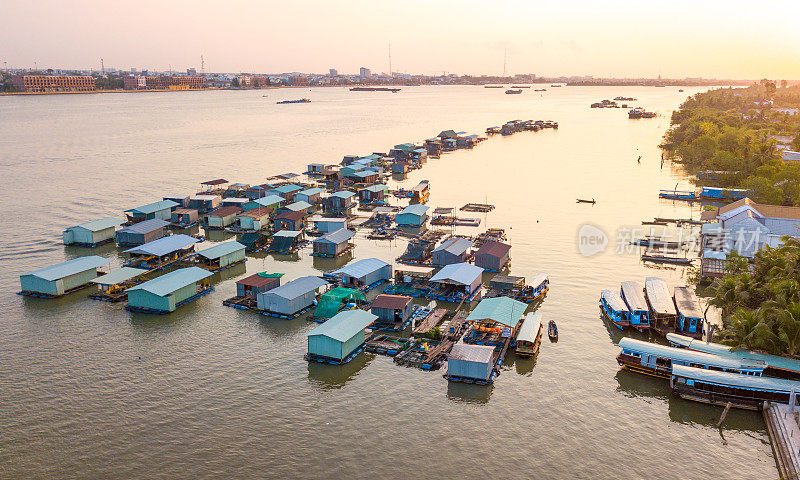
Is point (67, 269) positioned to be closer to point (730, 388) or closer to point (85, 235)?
point (85, 235)

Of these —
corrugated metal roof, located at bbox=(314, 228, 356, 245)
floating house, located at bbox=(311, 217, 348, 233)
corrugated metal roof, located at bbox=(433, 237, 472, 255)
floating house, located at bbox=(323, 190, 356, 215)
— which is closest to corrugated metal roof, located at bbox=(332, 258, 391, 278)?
corrugated metal roof, located at bbox=(433, 237, 472, 255)

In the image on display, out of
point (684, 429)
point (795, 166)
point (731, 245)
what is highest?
point (795, 166)

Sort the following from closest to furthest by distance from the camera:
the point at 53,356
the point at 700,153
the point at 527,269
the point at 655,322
Result: the point at 53,356 → the point at 655,322 → the point at 527,269 → the point at 700,153

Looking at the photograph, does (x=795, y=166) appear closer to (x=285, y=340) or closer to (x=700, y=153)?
(x=700, y=153)

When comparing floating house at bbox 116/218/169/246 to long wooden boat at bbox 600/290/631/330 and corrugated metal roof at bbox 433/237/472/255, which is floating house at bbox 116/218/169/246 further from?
long wooden boat at bbox 600/290/631/330

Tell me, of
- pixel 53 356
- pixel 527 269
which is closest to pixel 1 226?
pixel 53 356

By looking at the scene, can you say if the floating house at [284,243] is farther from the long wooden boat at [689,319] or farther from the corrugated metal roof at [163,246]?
the long wooden boat at [689,319]
